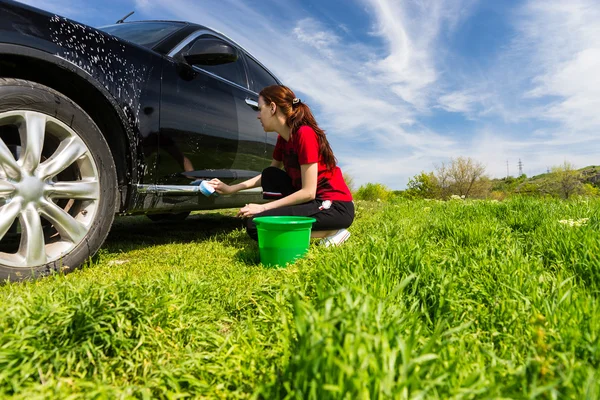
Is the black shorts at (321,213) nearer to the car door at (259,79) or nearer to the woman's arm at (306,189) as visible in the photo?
the woman's arm at (306,189)

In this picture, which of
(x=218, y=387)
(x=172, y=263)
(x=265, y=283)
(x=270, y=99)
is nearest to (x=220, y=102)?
(x=270, y=99)

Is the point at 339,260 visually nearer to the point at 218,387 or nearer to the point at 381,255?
the point at 381,255

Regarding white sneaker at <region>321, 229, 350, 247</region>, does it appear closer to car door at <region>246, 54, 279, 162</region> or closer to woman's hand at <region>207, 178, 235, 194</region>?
woman's hand at <region>207, 178, 235, 194</region>

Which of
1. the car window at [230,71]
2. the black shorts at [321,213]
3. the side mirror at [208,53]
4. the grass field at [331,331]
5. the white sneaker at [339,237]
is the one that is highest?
the car window at [230,71]

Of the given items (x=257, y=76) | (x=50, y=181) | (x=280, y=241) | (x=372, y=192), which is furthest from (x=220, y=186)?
(x=372, y=192)

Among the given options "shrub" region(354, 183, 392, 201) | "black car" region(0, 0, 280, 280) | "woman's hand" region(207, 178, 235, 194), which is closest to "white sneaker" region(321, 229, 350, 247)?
"woman's hand" region(207, 178, 235, 194)

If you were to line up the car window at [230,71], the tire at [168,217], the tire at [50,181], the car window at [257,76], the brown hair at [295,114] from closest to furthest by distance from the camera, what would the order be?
the tire at [50,181] → the brown hair at [295,114] → the car window at [230,71] → the car window at [257,76] → the tire at [168,217]

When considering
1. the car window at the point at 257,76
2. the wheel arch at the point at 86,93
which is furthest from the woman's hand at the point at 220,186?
the car window at the point at 257,76

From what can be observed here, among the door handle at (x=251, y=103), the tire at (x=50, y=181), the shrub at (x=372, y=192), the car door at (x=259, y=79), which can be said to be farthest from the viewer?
the shrub at (x=372, y=192)

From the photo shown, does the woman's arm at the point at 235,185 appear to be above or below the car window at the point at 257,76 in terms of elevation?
below

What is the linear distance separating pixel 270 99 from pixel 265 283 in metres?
1.77

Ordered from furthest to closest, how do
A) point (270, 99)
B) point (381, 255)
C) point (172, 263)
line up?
point (270, 99), point (172, 263), point (381, 255)

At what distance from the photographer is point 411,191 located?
21844mm

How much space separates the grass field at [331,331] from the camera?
0.89 meters
